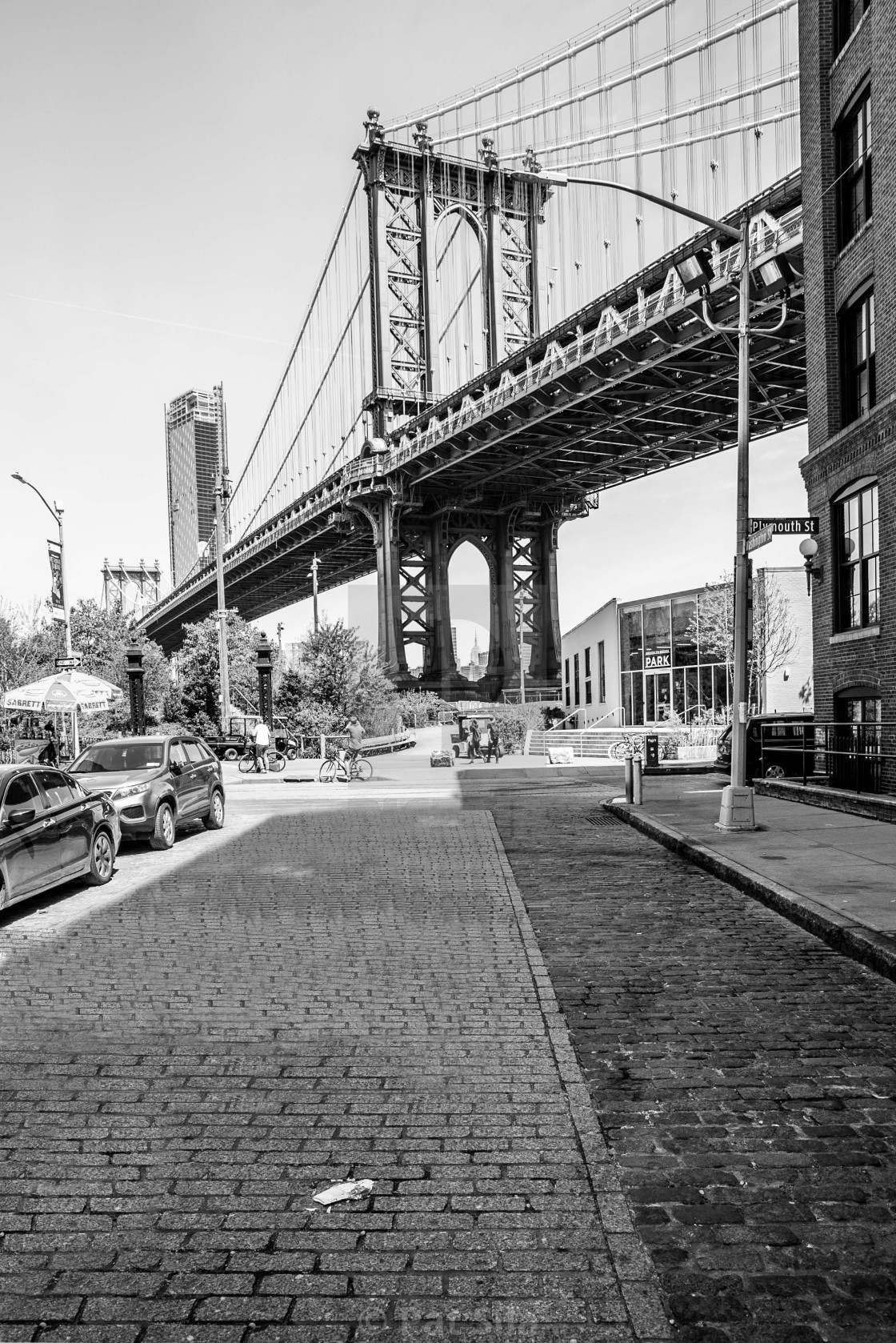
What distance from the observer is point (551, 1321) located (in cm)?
293

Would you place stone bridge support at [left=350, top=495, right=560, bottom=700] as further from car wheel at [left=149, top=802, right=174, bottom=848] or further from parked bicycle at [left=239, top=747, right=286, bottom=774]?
car wheel at [left=149, top=802, right=174, bottom=848]

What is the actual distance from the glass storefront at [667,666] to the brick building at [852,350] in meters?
21.7

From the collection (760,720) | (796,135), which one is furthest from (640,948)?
(796,135)

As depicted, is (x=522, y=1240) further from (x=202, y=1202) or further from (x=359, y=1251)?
(x=202, y=1202)

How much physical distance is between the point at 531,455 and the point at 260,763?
31.1m

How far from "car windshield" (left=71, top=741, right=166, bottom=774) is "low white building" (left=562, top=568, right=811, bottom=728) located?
23.7 m

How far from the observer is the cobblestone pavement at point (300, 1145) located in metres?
3.02

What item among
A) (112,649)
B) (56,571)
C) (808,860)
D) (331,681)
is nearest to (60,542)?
(56,571)

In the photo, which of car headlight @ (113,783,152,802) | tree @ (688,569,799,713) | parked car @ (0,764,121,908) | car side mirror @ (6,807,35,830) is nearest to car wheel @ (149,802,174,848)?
car headlight @ (113,783,152,802)

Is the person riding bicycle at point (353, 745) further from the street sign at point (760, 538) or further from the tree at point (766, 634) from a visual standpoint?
the street sign at point (760, 538)

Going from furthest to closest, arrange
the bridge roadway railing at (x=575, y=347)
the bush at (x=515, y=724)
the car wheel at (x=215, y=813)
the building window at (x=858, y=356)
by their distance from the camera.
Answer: the bush at (x=515, y=724)
the bridge roadway railing at (x=575, y=347)
the building window at (x=858, y=356)
the car wheel at (x=215, y=813)

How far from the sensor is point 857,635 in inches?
648

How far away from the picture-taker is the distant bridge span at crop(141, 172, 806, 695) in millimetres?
37562

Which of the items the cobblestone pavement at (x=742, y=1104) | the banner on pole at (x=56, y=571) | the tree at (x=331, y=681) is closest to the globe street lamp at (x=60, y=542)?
the banner on pole at (x=56, y=571)
